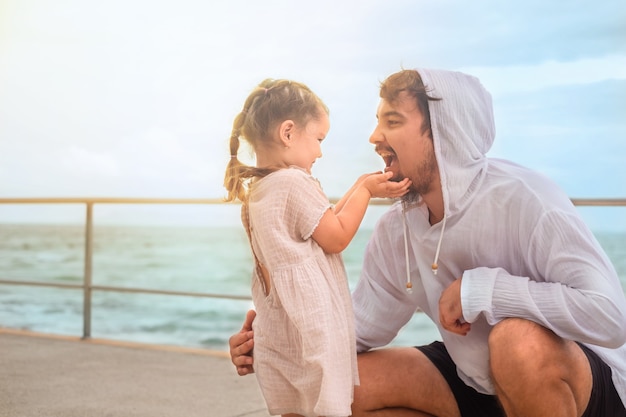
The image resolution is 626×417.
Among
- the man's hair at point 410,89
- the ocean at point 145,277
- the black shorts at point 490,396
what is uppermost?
the man's hair at point 410,89

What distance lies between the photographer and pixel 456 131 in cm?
197

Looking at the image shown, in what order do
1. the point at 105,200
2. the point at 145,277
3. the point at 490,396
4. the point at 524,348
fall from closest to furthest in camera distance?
the point at 524,348, the point at 490,396, the point at 105,200, the point at 145,277

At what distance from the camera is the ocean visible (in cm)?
1717

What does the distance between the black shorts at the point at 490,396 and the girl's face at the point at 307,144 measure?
0.65m

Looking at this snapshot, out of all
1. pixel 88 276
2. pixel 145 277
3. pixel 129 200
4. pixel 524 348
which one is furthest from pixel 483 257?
pixel 145 277

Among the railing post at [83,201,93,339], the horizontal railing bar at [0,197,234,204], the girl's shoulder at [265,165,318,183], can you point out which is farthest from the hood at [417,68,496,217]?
the railing post at [83,201,93,339]

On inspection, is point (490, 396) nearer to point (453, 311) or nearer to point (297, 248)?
point (453, 311)

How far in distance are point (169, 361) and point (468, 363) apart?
2.63 metres

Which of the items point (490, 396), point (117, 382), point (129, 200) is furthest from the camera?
point (129, 200)

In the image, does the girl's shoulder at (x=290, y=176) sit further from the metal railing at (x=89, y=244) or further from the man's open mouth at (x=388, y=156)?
the metal railing at (x=89, y=244)

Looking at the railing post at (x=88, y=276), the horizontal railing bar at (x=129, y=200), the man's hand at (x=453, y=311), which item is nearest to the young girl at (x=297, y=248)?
the man's hand at (x=453, y=311)

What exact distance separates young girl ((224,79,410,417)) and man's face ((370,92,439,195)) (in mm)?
67

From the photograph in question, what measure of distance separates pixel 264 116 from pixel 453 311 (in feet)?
2.17

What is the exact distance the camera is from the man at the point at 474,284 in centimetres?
181
